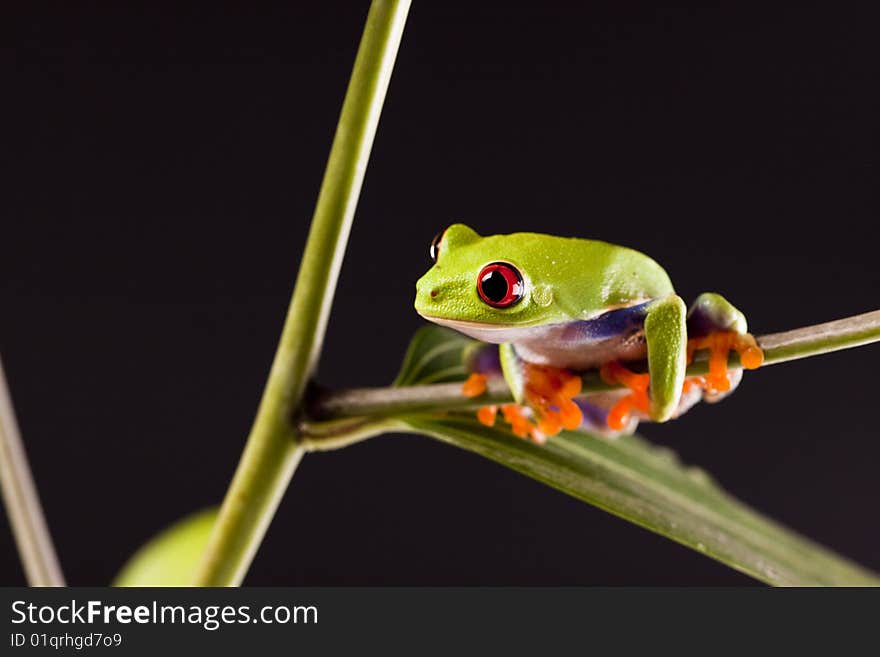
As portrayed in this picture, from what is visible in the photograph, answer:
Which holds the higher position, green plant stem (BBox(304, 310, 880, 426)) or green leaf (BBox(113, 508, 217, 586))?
green leaf (BBox(113, 508, 217, 586))

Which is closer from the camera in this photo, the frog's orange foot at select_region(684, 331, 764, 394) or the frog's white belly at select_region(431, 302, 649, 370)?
the frog's orange foot at select_region(684, 331, 764, 394)

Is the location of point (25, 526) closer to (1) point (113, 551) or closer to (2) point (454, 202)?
(2) point (454, 202)

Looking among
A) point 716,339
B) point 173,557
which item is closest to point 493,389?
point 716,339

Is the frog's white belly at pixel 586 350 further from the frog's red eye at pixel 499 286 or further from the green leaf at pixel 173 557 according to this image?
the green leaf at pixel 173 557

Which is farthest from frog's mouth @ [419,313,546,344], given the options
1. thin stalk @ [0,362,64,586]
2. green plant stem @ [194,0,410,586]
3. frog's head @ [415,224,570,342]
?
thin stalk @ [0,362,64,586]

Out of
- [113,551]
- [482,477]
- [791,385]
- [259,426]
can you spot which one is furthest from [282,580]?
[259,426]

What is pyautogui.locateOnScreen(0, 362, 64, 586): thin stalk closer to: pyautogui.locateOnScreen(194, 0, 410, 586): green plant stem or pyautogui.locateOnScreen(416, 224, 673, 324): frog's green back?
pyautogui.locateOnScreen(194, 0, 410, 586): green plant stem
